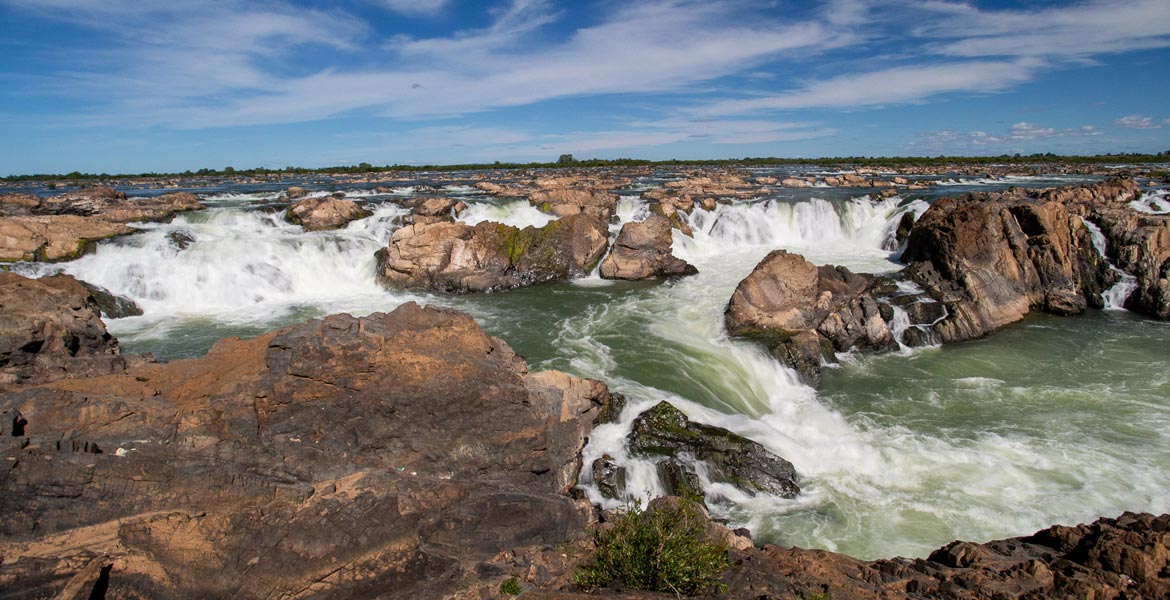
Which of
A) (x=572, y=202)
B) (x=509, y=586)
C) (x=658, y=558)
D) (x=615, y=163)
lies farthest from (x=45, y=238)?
(x=615, y=163)

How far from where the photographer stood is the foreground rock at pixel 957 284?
15.8 metres

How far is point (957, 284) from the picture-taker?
17.7 meters

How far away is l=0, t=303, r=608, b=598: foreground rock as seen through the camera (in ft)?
17.4

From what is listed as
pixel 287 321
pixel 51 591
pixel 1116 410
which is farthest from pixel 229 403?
pixel 1116 410

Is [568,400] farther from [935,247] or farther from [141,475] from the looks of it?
[935,247]

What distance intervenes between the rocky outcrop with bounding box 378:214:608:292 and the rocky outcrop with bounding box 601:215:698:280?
1.10 metres

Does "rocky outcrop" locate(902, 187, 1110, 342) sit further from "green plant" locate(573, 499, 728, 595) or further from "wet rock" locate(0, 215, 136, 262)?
"wet rock" locate(0, 215, 136, 262)

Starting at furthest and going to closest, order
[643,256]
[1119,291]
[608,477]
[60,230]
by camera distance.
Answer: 1. [643,256]
2. [60,230]
3. [1119,291]
4. [608,477]

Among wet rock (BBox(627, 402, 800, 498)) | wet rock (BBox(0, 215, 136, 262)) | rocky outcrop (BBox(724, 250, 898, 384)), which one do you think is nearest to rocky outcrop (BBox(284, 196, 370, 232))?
wet rock (BBox(0, 215, 136, 262))

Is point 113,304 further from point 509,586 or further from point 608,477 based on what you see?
point 509,586

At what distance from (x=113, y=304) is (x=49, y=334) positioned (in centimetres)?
1135

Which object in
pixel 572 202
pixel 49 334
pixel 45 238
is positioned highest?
pixel 572 202

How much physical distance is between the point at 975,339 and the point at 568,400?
13.5 metres

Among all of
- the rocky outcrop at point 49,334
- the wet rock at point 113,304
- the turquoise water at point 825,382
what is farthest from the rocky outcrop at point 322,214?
the rocky outcrop at point 49,334
